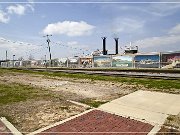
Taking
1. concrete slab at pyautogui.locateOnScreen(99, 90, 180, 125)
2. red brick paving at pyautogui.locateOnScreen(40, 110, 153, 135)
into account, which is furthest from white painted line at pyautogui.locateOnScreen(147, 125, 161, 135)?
concrete slab at pyautogui.locateOnScreen(99, 90, 180, 125)


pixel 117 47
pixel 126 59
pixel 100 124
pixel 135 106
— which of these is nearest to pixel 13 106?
pixel 100 124

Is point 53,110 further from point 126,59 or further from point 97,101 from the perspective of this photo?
point 126,59

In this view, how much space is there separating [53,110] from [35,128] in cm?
211

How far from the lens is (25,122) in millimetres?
7863

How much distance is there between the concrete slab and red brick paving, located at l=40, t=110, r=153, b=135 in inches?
25.7

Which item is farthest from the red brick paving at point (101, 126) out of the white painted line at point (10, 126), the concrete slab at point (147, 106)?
the white painted line at point (10, 126)

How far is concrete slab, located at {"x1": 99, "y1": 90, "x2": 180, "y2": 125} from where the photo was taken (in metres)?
8.59

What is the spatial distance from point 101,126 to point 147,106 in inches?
132

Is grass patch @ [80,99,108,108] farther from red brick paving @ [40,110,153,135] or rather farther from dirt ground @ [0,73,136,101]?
red brick paving @ [40,110,153,135]

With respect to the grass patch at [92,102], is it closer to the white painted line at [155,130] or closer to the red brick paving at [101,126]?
the red brick paving at [101,126]

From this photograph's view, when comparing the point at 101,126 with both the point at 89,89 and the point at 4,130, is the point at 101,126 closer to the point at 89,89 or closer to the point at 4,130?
the point at 4,130

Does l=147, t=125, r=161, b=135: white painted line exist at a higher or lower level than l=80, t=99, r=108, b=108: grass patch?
lower

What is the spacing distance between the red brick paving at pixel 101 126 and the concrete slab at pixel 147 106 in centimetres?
65

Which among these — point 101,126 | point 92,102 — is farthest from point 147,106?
point 101,126
